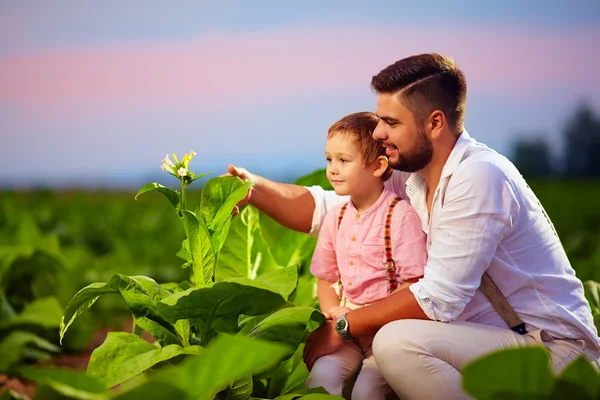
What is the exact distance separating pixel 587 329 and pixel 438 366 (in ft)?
1.61

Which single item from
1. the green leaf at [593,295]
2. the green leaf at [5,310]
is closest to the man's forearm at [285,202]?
the green leaf at [593,295]

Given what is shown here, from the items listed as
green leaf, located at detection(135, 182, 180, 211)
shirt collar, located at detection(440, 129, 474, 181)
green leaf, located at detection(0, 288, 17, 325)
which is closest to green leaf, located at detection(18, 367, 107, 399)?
green leaf, located at detection(135, 182, 180, 211)

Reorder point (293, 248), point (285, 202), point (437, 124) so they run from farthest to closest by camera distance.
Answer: point (293, 248) → point (285, 202) → point (437, 124)

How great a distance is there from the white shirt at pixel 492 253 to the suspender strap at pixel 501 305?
0.6 inches

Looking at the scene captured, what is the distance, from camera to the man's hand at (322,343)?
109 inches

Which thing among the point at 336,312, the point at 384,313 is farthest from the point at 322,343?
the point at 384,313

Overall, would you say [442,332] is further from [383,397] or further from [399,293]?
[383,397]

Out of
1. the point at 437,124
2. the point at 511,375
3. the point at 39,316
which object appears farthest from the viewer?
the point at 39,316

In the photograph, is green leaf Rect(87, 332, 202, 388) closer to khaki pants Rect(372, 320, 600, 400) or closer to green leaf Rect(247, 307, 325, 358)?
green leaf Rect(247, 307, 325, 358)

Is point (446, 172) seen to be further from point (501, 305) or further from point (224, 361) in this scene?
point (224, 361)

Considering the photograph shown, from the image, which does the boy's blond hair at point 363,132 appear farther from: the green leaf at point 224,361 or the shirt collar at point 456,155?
the green leaf at point 224,361

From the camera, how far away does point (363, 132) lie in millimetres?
2840

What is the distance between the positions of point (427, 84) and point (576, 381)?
1144 mm

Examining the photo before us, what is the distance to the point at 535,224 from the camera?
264 centimetres
